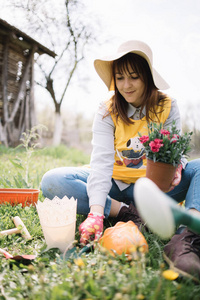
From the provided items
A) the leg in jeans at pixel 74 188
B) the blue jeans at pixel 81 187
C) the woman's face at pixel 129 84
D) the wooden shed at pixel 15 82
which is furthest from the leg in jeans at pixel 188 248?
the wooden shed at pixel 15 82

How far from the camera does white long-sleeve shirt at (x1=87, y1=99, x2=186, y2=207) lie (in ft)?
5.63

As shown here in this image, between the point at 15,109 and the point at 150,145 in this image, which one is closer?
the point at 150,145

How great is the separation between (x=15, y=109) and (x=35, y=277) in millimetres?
6773

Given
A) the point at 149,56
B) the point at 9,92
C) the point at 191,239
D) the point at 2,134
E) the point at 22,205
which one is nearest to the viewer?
the point at 191,239

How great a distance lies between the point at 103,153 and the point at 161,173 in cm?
57

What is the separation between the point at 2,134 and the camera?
271 inches

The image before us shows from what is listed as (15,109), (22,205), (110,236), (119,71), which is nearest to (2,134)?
(15,109)

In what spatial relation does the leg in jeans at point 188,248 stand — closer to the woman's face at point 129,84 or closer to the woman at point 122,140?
the woman at point 122,140

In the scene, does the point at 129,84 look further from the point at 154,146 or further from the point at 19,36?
the point at 19,36

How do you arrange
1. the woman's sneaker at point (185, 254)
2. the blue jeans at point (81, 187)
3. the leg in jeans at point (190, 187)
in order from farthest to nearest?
the blue jeans at point (81, 187) → the leg in jeans at point (190, 187) → the woman's sneaker at point (185, 254)

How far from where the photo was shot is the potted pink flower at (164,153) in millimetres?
1378

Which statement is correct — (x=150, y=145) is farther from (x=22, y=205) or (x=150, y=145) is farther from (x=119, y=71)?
(x=22, y=205)

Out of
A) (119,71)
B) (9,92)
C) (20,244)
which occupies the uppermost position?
(9,92)

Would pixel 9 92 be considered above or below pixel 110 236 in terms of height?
above
